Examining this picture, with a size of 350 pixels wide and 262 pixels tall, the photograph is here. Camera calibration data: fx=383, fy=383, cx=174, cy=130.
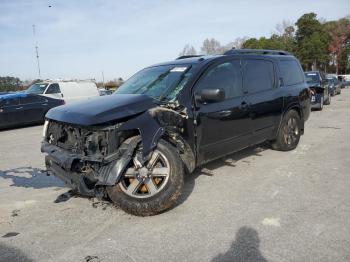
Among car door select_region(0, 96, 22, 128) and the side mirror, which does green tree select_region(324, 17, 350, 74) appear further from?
the side mirror

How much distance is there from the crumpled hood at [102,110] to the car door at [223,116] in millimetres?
938

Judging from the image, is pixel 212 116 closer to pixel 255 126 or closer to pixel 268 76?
pixel 255 126

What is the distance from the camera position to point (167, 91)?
5.21m

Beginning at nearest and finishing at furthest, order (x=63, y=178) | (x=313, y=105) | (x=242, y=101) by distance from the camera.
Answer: (x=63, y=178) < (x=242, y=101) < (x=313, y=105)

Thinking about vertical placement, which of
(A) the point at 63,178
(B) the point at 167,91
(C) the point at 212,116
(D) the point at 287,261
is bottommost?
(D) the point at 287,261

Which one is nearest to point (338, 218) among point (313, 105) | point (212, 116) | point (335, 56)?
point (212, 116)

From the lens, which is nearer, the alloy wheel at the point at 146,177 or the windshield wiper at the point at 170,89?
the alloy wheel at the point at 146,177

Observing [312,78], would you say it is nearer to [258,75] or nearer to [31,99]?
[258,75]

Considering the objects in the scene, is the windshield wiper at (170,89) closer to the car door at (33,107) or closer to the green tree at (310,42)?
the car door at (33,107)

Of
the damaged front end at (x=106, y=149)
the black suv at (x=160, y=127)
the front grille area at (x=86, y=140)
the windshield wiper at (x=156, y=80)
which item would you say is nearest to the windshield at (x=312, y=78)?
the black suv at (x=160, y=127)

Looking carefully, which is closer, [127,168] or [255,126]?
[127,168]

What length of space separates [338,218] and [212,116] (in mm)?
2053

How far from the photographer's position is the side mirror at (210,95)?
16.3 ft

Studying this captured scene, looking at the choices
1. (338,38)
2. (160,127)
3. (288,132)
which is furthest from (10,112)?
(338,38)
